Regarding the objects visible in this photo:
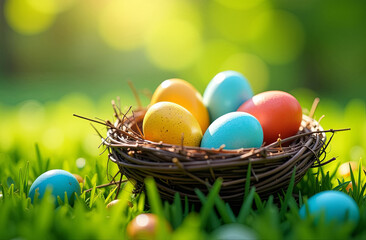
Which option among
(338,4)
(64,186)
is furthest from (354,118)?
(338,4)

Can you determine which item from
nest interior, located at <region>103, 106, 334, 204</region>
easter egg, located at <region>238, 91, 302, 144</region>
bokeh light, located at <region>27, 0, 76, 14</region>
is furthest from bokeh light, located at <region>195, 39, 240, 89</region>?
nest interior, located at <region>103, 106, 334, 204</region>

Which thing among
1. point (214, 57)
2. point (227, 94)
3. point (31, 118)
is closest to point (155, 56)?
point (214, 57)

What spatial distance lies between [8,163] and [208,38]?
8006mm

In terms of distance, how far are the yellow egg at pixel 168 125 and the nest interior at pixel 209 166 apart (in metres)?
0.10

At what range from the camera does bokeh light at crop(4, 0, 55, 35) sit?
412 inches

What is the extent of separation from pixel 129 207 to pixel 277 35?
23.0ft

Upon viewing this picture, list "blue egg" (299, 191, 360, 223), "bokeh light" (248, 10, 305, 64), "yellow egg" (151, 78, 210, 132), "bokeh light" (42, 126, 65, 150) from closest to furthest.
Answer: "blue egg" (299, 191, 360, 223)
"yellow egg" (151, 78, 210, 132)
"bokeh light" (42, 126, 65, 150)
"bokeh light" (248, 10, 305, 64)

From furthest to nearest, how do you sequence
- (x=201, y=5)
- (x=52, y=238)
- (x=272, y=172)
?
1. (x=201, y=5)
2. (x=272, y=172)
3. (x=52, y=238)

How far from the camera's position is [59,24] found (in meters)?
12.7

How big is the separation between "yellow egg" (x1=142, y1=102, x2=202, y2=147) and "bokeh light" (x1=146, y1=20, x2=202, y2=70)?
312 inches

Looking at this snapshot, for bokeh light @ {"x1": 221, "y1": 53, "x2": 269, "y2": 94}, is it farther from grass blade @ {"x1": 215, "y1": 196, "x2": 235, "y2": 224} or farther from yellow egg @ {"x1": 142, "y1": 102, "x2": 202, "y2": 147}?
grass blade @ {"x1": 215, "y1": 196, "x2": 235, "y2": 224}

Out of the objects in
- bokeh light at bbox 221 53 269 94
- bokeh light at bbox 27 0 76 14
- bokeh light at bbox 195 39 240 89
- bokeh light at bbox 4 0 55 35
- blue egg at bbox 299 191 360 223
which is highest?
bokeh light at bbox 27 0 76 14

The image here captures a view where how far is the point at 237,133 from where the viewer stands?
1342mm

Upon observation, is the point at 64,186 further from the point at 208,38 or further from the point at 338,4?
the point at 208,38
